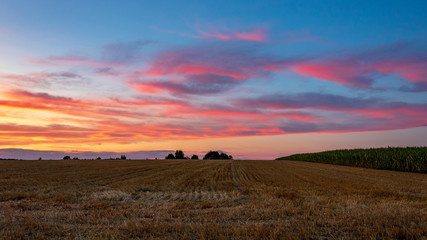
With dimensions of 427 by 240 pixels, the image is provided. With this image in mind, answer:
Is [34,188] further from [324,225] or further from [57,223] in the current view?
[324,225]

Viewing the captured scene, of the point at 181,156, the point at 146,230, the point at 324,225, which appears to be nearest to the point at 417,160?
the point at 324,225

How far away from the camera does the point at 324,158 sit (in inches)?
2650

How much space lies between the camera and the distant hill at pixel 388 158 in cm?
3909

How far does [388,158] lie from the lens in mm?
44344

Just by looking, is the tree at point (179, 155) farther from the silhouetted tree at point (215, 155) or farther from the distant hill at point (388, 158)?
the distant hill at point (388, 158)

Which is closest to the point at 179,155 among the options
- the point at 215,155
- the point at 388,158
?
the point at 215,155

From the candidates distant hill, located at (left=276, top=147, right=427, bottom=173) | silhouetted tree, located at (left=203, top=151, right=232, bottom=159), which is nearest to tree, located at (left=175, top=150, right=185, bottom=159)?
silhouetted tree, located at (left=203, top=151, right=232, bottom=159)

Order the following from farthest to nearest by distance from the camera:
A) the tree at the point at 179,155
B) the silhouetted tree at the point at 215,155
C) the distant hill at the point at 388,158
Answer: the silhouetted tree at the point at 215,155, the tree at the point at 179,155, the distant hill at the point at 388,158

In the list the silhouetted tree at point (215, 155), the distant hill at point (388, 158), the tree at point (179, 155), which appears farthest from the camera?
the silhouetted tree at point (215, 155)

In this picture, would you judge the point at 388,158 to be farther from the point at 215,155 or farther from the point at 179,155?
the point at 215,155

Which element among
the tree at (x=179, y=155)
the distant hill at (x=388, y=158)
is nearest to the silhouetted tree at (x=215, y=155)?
the tree at (x=179, y=155)

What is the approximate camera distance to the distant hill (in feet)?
128

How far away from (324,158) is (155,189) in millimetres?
56747

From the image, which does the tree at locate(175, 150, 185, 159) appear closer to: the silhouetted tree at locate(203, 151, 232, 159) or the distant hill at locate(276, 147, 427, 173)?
the silhouetted tree at locate(203, 151, 232, 159)
